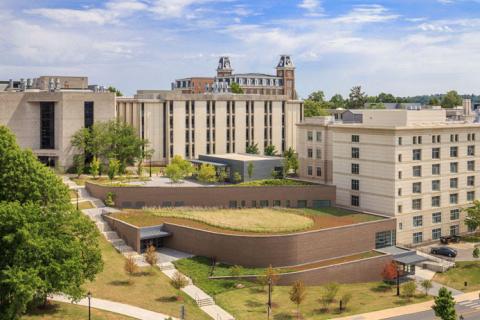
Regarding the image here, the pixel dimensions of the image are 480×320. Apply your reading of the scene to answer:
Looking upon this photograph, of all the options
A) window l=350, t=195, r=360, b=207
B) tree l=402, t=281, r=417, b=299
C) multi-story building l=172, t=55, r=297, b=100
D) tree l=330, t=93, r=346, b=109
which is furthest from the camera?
tree l=330, t=93, r=346, b=109

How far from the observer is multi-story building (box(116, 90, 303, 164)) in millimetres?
98750

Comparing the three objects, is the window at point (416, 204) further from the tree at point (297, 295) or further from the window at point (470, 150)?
the tree at point (297, 295)

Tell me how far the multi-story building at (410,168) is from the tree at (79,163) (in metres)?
35.4

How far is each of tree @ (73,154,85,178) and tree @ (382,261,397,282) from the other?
151ft

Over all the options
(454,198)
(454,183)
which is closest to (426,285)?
(454,198)

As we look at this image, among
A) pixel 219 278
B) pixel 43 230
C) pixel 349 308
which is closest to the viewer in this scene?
pixel 43 230

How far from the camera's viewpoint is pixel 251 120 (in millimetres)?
109188

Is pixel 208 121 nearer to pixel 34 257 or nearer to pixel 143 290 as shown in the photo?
pixel 143 290

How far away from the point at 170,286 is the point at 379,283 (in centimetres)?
2046

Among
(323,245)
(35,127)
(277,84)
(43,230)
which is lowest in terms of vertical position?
(323,245)

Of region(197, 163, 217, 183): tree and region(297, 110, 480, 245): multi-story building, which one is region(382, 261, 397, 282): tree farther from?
region(197, 163, 217, 183): tree

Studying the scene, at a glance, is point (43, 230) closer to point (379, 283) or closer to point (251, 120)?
point (379, 283)

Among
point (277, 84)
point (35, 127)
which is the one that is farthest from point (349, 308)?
point (277, 84)

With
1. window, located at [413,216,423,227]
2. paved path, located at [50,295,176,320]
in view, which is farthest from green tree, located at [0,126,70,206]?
window, located at [413,216,423,227]
